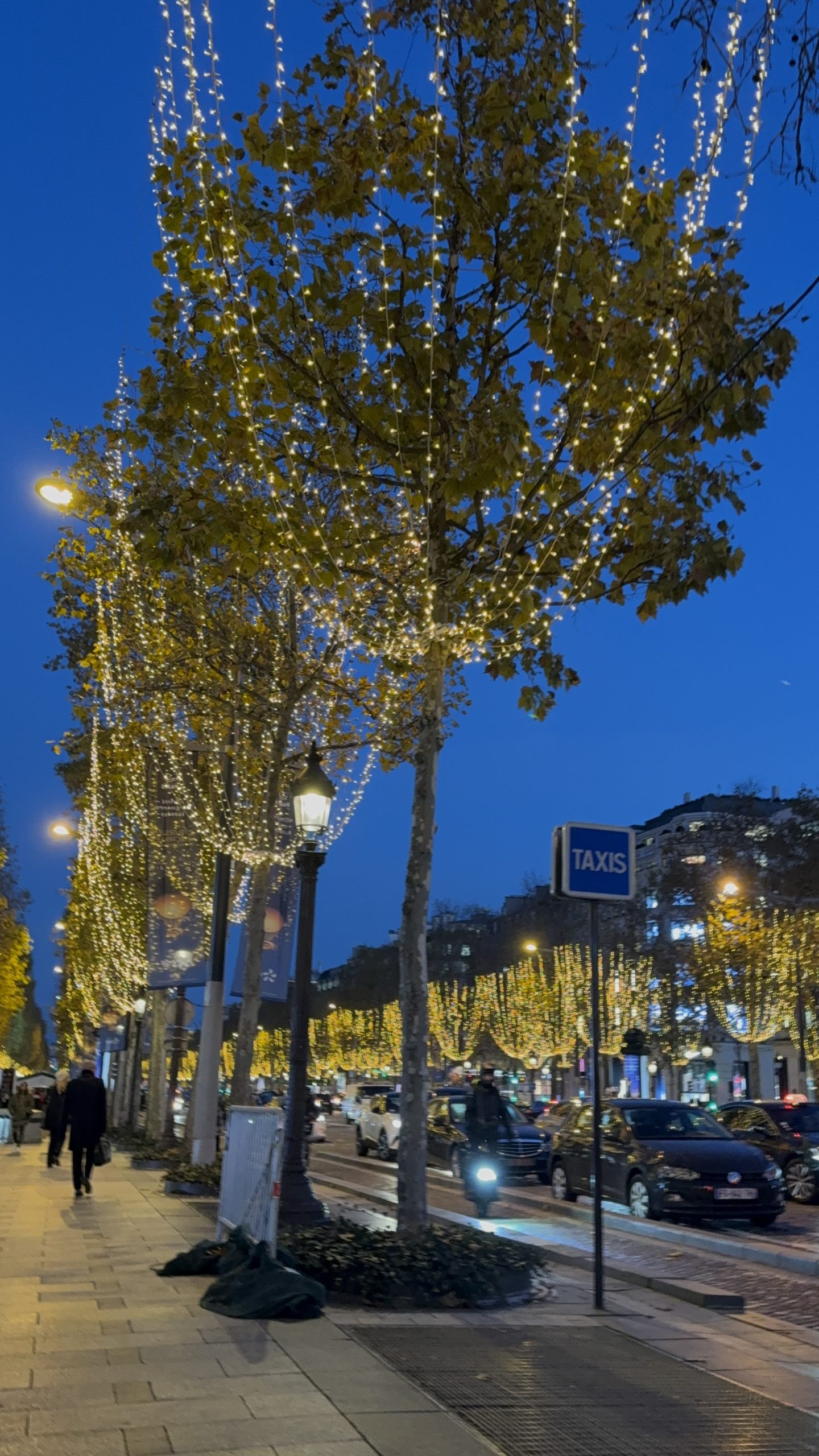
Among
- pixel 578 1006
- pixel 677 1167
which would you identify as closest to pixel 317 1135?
pixel 677 1167

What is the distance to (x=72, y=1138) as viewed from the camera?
17.6 metres

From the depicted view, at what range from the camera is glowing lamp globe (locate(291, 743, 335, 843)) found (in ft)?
44.3

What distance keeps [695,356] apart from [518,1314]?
23.4 feet

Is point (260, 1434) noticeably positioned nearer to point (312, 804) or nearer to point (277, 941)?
point (312, 804)

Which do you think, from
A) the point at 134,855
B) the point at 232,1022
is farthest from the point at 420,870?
the point at 232,1022

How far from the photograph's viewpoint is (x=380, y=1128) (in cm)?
3472

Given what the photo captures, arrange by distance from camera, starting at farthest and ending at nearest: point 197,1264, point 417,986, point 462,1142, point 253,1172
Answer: point 462,1142 → point 417,986 → point 197,1264 → point 253,1172

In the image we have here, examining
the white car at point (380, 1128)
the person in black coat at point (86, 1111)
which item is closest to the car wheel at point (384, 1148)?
the white car at point (380, 1128)

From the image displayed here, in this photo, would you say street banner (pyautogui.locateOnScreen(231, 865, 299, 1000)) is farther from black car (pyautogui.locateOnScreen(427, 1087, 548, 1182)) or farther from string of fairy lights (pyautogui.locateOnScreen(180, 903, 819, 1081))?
black car (pyautogui.locateOnScreen(427, 1087, 548, 1182))

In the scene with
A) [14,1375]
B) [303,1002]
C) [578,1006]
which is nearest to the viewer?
[14,1375]

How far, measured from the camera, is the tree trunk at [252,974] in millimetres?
18719

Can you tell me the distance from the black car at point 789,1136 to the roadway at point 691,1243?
0.52m

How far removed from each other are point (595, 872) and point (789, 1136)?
15384 millimetres

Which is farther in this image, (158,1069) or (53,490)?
(158,1069)
